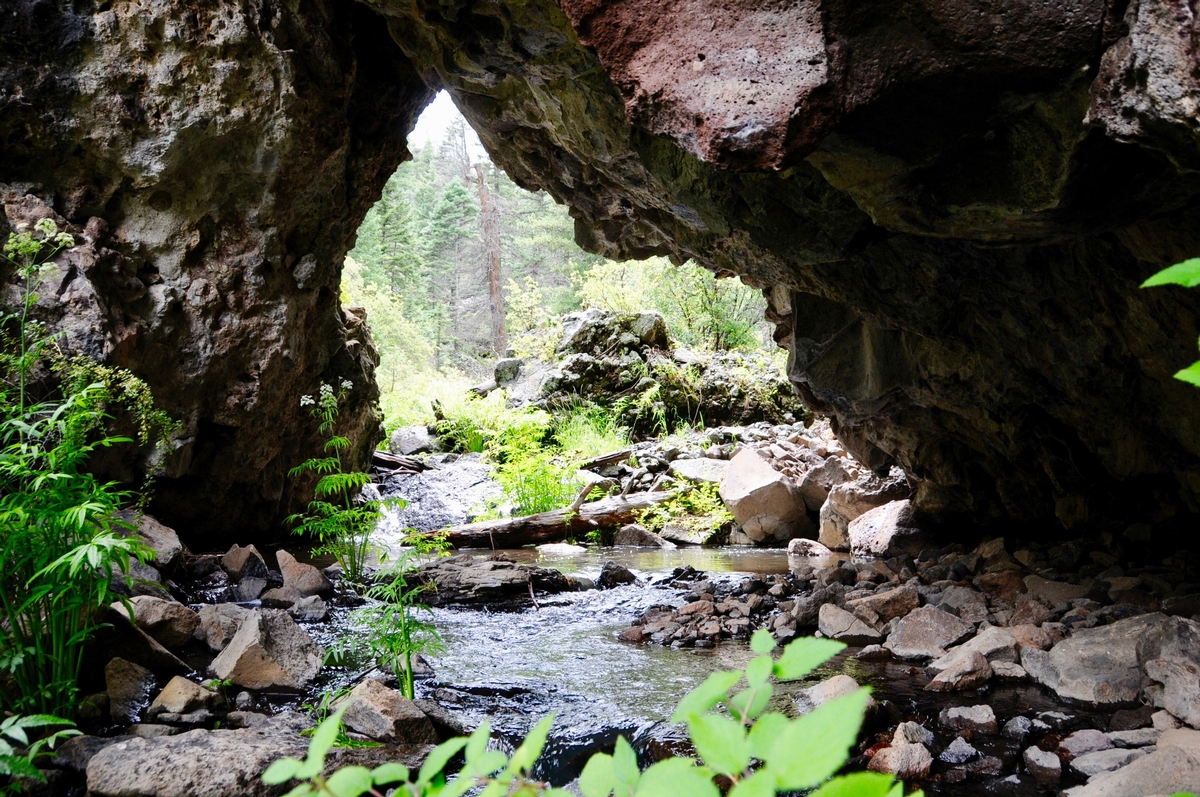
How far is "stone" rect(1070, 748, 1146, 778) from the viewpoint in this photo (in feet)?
9.11

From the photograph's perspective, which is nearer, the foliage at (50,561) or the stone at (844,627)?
the foliage at (50,561)

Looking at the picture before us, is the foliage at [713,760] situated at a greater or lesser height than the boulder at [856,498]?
greater

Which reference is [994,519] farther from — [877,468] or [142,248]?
[142,248]

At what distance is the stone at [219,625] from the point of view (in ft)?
13.6

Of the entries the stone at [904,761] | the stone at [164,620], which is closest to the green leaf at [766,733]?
the stone at [904,761]

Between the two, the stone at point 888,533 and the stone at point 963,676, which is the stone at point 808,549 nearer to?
the stone at point 888,533

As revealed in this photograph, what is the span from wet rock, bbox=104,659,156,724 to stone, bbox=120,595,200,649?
54cm

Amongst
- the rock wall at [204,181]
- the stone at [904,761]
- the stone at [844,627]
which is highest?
the rock wall at [204,181]

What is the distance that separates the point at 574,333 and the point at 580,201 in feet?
31.9

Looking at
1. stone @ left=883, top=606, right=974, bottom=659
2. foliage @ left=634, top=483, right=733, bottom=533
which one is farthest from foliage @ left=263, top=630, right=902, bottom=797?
foliage @ left=634, top=483, right=733, bottom=533

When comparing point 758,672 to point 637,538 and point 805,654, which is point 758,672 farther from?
point 637,538

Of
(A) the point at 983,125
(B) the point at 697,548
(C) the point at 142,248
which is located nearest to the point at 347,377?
(C) the point at 142,248

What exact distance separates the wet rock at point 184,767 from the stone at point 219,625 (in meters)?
1.43

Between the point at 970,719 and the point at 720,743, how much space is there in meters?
3.19
